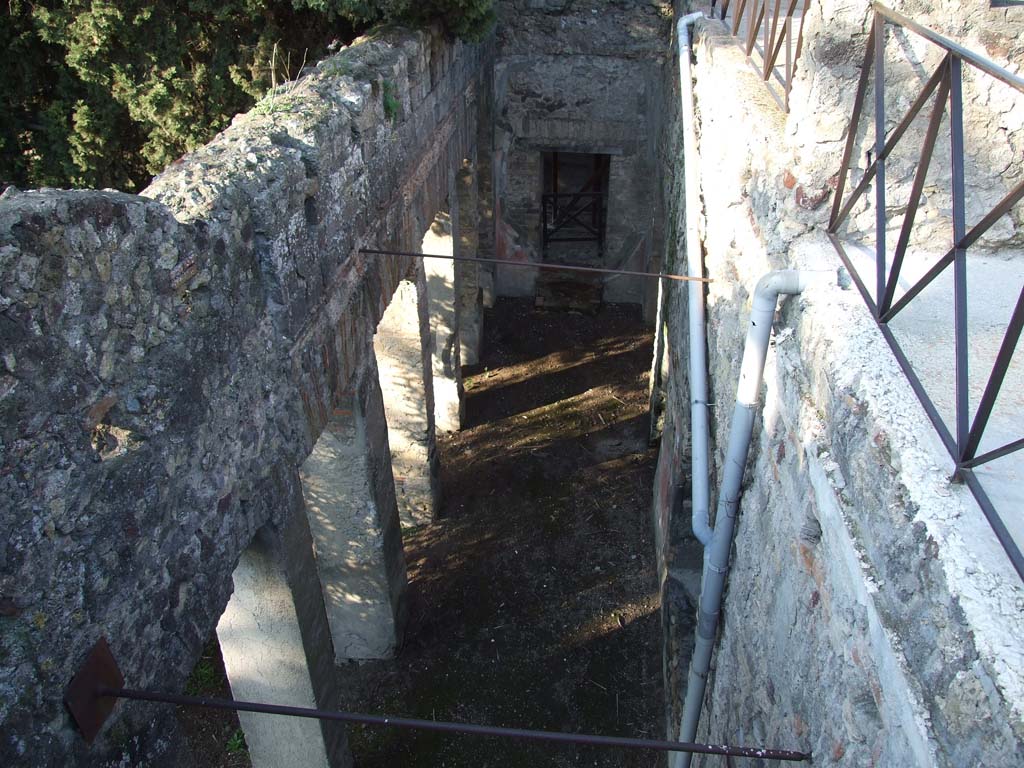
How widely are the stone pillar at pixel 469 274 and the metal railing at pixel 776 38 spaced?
419 centimetres

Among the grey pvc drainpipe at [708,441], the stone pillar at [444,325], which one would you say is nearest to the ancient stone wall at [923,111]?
the grey pvc drainpipe at [708,441]

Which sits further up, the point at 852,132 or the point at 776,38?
the point at 776,38

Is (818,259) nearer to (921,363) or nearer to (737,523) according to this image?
(921,363)

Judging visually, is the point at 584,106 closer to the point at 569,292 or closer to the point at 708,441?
the point at 569,292

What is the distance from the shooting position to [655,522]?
7320mm

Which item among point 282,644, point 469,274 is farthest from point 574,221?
point 282,644

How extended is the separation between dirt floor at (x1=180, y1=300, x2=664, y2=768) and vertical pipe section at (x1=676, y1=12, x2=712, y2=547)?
7.27ft

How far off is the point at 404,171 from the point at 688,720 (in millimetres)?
3868

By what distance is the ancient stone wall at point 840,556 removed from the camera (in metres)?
1.54

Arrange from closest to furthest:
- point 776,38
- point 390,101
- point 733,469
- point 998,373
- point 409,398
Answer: point 998,373
point 733,469
point 776,38
point 390,101
point 409,398

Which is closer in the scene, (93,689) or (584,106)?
(93,689)

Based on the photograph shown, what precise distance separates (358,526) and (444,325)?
10.5ft

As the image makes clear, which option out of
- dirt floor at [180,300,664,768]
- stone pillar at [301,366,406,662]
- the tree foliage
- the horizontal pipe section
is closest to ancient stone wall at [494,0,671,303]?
dirt floor at [180,300,664,768]

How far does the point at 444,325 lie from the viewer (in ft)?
27.8
